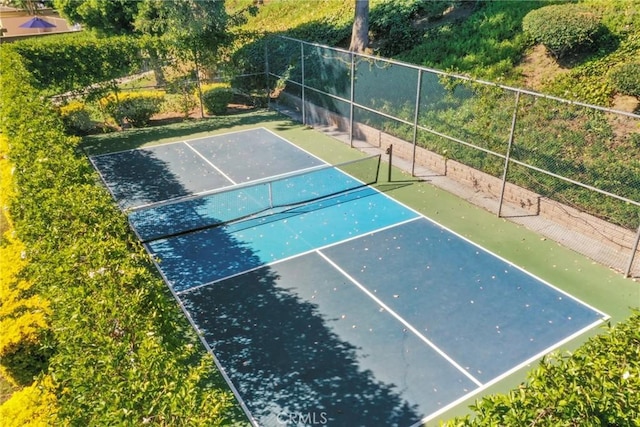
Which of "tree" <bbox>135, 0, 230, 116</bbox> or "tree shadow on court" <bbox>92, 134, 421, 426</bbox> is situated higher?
"tree" <bbox>135, 0, 230, 116</bbox>

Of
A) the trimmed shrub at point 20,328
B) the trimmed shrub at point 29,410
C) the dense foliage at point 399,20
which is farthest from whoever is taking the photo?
the dense foliage at point 399,20

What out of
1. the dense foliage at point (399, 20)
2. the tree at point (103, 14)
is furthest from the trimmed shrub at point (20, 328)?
the tree at point (103, 14)

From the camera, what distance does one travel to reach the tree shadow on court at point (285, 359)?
693cm

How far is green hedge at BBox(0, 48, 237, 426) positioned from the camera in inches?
150

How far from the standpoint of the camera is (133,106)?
19625 millimetres

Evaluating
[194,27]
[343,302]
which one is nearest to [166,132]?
[194,27]

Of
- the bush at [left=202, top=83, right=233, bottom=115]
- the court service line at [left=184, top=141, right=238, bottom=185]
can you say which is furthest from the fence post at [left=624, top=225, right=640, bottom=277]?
the bush at [left=202, top=83, right=233, bottom=115]

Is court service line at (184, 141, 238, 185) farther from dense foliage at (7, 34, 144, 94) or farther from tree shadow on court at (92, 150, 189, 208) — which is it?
dense foliage at (7, 34, 144, 94)

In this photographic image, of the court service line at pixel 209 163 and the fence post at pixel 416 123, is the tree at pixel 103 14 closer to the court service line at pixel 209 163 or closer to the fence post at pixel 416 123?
the court service line at pixel 209 163

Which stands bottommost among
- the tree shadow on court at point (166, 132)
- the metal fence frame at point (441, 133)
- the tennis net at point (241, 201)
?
the tennis net at point (241, 201)

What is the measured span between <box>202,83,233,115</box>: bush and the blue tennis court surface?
7898 millimetres

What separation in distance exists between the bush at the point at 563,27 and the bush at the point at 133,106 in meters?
14.3

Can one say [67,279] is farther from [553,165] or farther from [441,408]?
[553,165]

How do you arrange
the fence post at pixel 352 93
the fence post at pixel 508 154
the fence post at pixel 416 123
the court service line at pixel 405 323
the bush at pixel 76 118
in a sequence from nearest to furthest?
the court service line at pixel 405 323
the fence post at pixel 508 154
the fence post at pixel 416 123
the fence post at pixel 352 93
the bush at pixel 76 118
